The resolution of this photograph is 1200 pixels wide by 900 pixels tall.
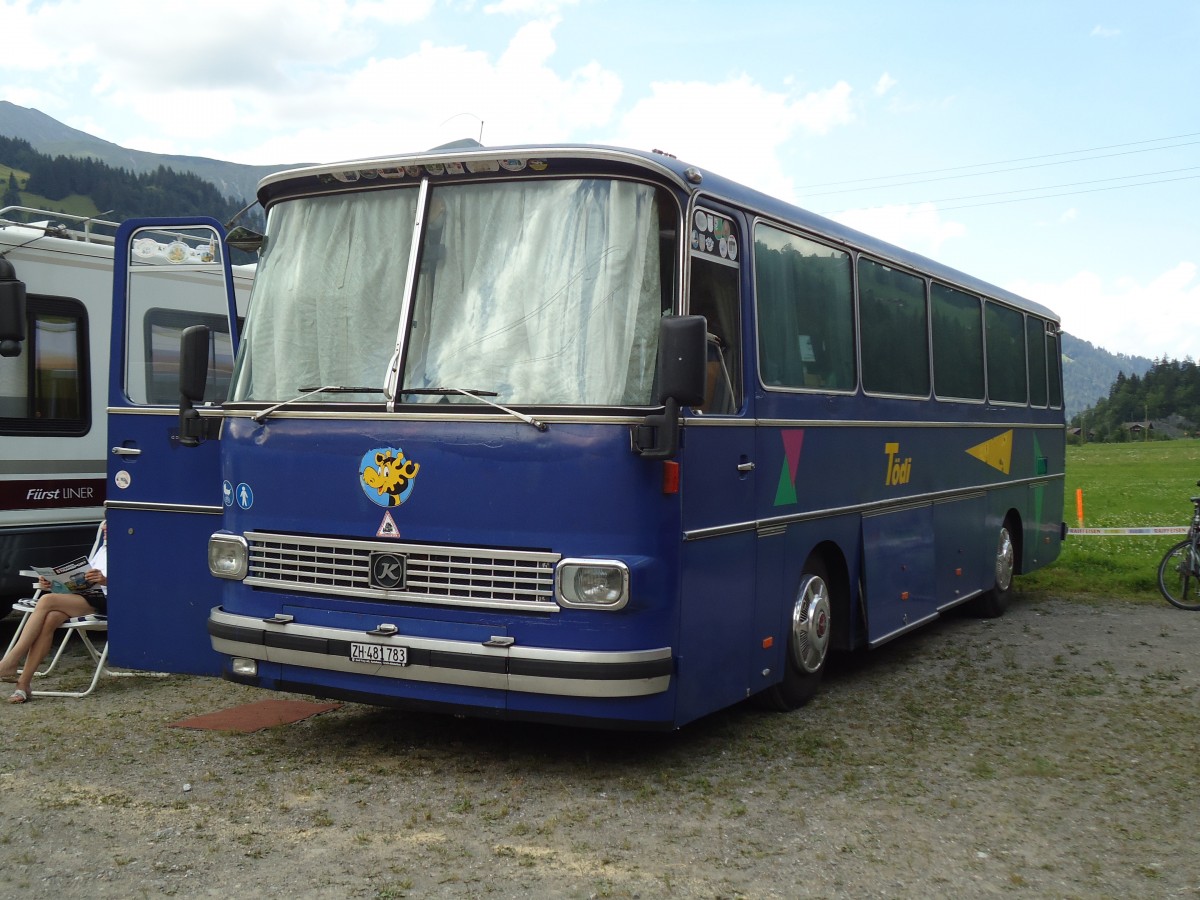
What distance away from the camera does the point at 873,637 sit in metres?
8.98

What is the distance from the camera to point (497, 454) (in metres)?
6.17

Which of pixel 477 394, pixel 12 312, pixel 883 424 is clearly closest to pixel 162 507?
pixel 12 312

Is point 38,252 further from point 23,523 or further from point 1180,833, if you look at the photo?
point 1180,833

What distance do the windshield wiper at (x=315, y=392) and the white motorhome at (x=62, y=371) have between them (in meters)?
3.25

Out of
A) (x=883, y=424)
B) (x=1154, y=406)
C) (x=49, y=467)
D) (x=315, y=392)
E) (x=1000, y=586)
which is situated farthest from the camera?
(x=1154, y=406)

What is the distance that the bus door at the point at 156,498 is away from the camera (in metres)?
7.86

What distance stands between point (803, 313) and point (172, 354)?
15.5 feet

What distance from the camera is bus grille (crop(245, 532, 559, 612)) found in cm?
612

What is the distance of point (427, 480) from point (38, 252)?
5.88 m

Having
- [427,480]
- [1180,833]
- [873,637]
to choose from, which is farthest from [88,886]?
[873,637]

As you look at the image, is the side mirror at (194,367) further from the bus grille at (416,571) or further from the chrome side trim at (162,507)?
the bus grille at (416,571)

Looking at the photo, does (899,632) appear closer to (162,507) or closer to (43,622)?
(162,507)

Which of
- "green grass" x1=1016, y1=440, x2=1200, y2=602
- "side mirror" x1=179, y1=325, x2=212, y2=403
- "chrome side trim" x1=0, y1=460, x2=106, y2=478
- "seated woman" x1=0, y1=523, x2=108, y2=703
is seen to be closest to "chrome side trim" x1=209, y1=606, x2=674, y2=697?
"side mirror" x1=179, y1=325, x2=212, y2=403

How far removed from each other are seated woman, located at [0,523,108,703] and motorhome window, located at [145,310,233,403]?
1162 millimetres
